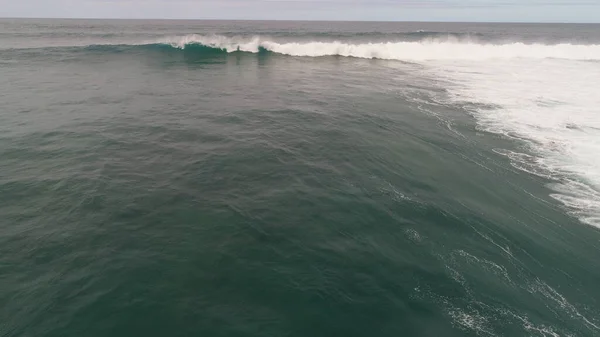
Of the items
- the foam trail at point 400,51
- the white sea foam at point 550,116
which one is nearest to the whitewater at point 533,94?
the white sea foam at point 550,116

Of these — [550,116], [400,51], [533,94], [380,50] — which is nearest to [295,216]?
[550,116]

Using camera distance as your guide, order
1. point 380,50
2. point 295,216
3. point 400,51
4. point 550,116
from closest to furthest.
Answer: point 295,216
point 550,116
point 380,50
point 400,51

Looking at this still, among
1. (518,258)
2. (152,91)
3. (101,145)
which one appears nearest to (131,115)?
(101,145)

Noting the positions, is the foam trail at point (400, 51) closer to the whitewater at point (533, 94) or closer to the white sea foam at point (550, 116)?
the whitewater at point (533, 94)

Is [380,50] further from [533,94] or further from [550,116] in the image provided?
[550,116]

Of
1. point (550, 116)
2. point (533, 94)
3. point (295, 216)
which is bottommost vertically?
point (295, 216)

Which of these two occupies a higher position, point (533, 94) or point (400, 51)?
point (400, 51)

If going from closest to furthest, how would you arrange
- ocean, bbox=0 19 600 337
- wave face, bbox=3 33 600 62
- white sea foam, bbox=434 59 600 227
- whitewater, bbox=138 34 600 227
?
ocean, bbox=0 19 600 337
white sea foam, bbox=434 59 600 227
whitewater, bbox=138 34 600 227
wave face, bbox=3 33 600 62

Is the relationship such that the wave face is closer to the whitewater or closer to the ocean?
the whitewater

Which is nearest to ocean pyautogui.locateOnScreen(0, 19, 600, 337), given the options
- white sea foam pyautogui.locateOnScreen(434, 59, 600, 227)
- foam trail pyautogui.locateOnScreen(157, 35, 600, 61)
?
white sea foam pyautogui.locateOnScreen(434, 59, 600, 227)

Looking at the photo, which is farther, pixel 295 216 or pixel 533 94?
pixel 533 94
